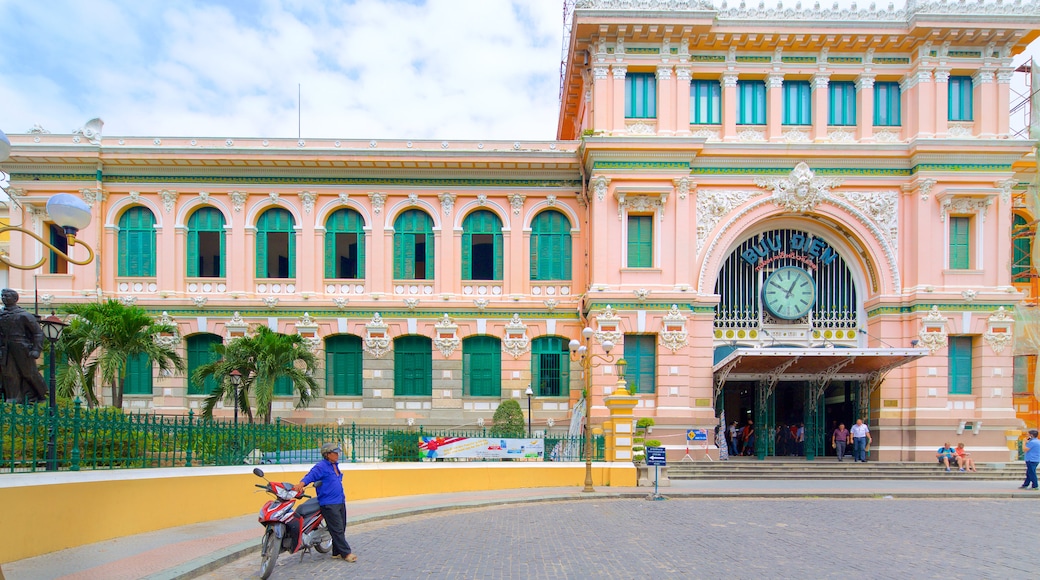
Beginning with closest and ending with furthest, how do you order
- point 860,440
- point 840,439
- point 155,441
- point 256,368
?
point 155,441, point 256,368, point 860,440, point 840,439

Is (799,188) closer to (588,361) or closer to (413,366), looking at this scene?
(588,361)

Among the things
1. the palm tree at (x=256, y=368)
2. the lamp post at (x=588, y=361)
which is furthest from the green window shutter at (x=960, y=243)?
the palm tree at (x=256, y=368)

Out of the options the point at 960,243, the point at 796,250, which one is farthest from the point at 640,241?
the point at 960,243

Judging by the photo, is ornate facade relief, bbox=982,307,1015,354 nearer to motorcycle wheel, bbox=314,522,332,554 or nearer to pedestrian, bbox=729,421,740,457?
pedestrian, bbox=729,421,740,457

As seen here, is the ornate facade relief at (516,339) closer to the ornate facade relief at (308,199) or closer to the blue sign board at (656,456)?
the ornate facade relief at (308,199)

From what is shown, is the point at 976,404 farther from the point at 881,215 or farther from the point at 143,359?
the point at 143,359

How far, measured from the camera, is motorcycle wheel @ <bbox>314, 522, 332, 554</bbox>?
11.5 metres

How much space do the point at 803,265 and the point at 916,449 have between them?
7.54 m

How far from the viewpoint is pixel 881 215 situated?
3002 centimetres

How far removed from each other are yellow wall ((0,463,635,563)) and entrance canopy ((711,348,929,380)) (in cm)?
1093

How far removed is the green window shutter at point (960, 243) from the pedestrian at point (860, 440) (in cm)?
691

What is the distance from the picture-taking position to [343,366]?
31.7 m

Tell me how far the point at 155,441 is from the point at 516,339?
18.0 metres

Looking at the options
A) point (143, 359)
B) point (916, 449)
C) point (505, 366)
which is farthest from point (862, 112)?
point (143, 359)
